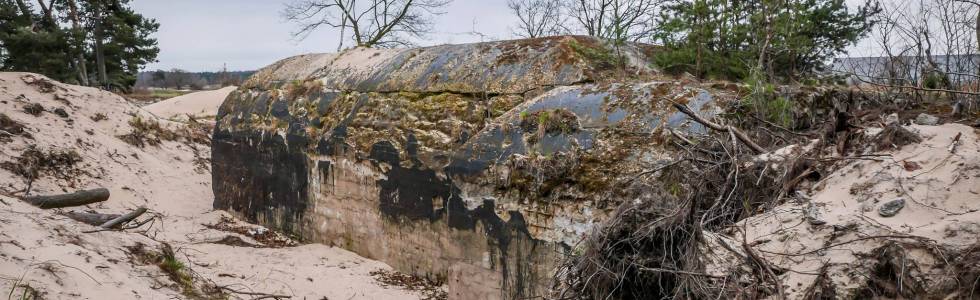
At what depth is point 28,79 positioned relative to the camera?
11.5 m

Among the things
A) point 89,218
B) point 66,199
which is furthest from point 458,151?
point 66,199

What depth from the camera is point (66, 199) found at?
21.4ft

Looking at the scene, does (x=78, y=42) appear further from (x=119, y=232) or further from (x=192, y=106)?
(x=119, y=232)

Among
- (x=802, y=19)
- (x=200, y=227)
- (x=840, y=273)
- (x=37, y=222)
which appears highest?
(x=802, y=19)

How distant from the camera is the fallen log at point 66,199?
245 inches

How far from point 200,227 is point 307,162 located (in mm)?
1778

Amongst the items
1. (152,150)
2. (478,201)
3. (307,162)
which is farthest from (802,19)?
(152,150)

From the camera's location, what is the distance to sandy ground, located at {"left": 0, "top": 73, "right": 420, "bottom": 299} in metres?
4.26

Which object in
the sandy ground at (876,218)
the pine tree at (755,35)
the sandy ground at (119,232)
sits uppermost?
the pine tree at (755,35)

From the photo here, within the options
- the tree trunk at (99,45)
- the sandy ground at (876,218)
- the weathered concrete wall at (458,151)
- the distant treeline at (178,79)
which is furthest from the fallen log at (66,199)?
the distant treeline at (178,79)

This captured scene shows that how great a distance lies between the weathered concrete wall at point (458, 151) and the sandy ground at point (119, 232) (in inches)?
19.8

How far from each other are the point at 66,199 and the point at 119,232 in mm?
1522

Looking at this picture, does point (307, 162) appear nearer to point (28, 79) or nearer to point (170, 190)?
point (170, 190)

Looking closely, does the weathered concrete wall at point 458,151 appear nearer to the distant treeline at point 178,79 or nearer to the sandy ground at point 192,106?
the sandy ground at point 192,106
